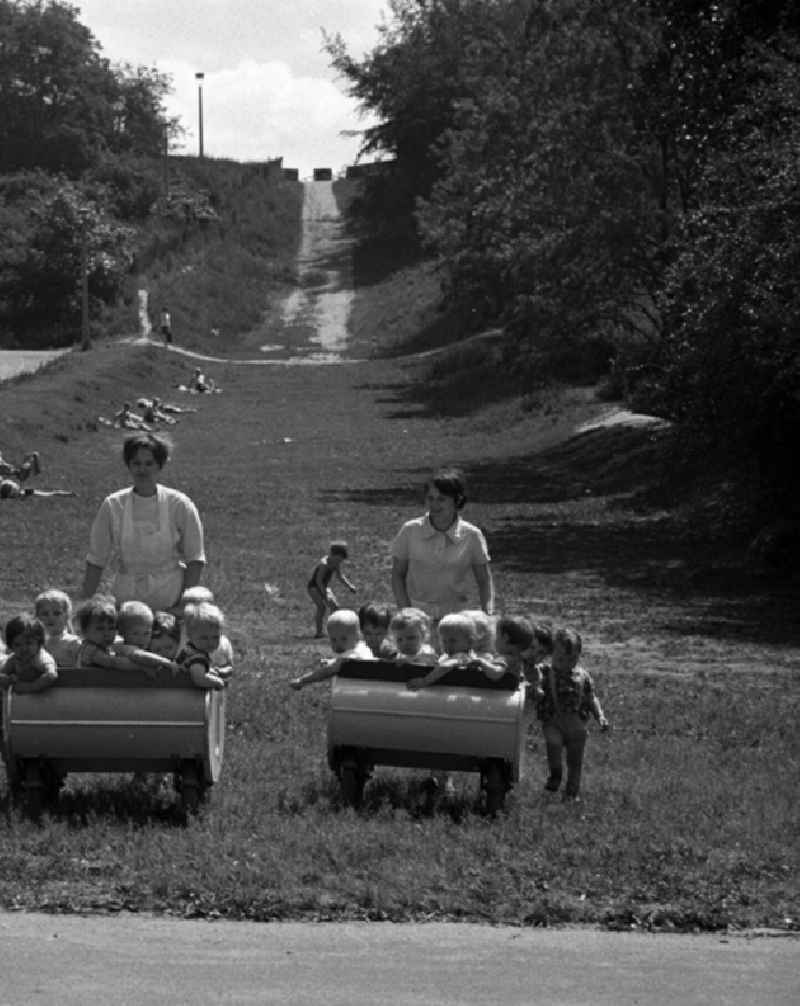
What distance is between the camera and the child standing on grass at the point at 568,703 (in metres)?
10.5

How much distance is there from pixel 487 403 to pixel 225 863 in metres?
52.3

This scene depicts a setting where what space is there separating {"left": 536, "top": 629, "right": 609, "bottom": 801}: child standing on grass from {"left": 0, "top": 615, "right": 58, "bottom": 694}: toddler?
2461 mm

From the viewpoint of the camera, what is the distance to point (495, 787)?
10031 mm

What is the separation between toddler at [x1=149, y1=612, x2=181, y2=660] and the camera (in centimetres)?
1018

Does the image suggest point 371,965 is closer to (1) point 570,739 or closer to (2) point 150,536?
(1) point 570,739

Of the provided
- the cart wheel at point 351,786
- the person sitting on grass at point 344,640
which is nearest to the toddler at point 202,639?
the person sitting on grass at point 344,640

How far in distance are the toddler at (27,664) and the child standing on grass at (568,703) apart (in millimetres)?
2461

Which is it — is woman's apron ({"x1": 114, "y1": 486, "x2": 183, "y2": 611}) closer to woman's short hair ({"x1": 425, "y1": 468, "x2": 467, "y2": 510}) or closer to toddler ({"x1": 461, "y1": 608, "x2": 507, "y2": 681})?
woman's short hair ({"x1": 425, "y1": 468, "x2": 467, "y2": 510})

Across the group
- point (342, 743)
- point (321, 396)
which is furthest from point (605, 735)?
point (321, 396)

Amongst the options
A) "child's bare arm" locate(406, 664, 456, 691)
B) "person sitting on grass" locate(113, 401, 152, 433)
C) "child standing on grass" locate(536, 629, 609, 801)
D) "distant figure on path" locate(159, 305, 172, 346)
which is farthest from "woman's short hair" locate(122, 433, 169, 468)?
"distant figure on path" locate(159, 305, 172, 346)

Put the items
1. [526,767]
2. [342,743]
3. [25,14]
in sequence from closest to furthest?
[342,743]
[526,767]
[25,14]

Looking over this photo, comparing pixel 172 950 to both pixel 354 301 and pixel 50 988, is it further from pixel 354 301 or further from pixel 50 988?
pixel 354 301

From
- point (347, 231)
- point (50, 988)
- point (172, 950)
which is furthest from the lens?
point (347, 231)

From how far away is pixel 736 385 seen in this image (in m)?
24.6
